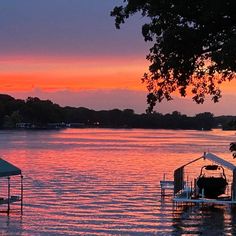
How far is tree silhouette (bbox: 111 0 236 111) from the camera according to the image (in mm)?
18750

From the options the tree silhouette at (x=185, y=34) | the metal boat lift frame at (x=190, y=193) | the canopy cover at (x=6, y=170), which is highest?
the tree silhouette at (x=185, y=34)

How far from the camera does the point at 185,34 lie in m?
20.0

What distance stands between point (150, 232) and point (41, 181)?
24.2 metres

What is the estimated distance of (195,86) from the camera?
23.1 metres

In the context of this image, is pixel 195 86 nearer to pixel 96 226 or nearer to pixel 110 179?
pixel 96 226

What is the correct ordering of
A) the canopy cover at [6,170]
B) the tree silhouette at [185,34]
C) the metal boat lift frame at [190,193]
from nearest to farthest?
the tree silhouette at [185,34], the canopy cover at [6,170], the metal boat lift frame at [190,193]

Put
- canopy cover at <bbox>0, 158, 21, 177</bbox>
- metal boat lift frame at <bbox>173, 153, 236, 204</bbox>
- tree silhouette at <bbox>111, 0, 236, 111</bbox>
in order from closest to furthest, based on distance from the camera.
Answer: tree silhouette at <bbox>111, 0, 236, 111</bbox>
canopy cover at <bbox>0, 158, 21, 177</bbox>
metal boat lift frame at <bbox>173, 153, 236, 204</bbox>

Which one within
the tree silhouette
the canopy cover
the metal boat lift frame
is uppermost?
the tree silhouette

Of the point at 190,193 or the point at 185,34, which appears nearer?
the point at 185,34

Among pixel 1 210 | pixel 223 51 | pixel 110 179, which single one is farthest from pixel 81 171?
pixel 223 51

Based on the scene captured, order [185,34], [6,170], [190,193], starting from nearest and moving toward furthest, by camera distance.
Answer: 1. [185,34]
2. [6,170]
3. [190,193]

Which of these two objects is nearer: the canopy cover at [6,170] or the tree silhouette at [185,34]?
the tree silhouette at [185,34]

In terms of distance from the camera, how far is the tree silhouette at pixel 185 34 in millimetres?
18750

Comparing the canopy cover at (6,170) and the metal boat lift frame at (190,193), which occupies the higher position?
the canopy cover at (6,170)
